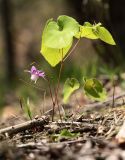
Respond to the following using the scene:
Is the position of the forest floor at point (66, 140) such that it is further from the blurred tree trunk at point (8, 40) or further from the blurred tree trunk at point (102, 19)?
the blurred tree trunk at point (8, 40)

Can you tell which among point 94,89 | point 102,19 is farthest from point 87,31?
point 102,19

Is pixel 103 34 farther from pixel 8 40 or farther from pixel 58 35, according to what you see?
pixel 8 40

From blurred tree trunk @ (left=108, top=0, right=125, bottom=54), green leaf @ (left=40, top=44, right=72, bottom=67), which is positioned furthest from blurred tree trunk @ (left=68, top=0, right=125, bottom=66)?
blurred tree trunk @ (left=108, top=0, right=125, bottom=54)

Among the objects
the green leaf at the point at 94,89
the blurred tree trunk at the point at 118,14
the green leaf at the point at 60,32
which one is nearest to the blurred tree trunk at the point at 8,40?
the blurred tree trunk at the point at 118,14

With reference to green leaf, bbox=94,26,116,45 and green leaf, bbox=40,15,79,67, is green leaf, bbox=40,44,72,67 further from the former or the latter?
green leaf, bbox=94,26,116,45

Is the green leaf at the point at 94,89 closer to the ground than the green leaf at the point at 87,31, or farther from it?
closer to the ground

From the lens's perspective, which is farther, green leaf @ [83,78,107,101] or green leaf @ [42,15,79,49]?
green leaf @ [83,78,107,101]
